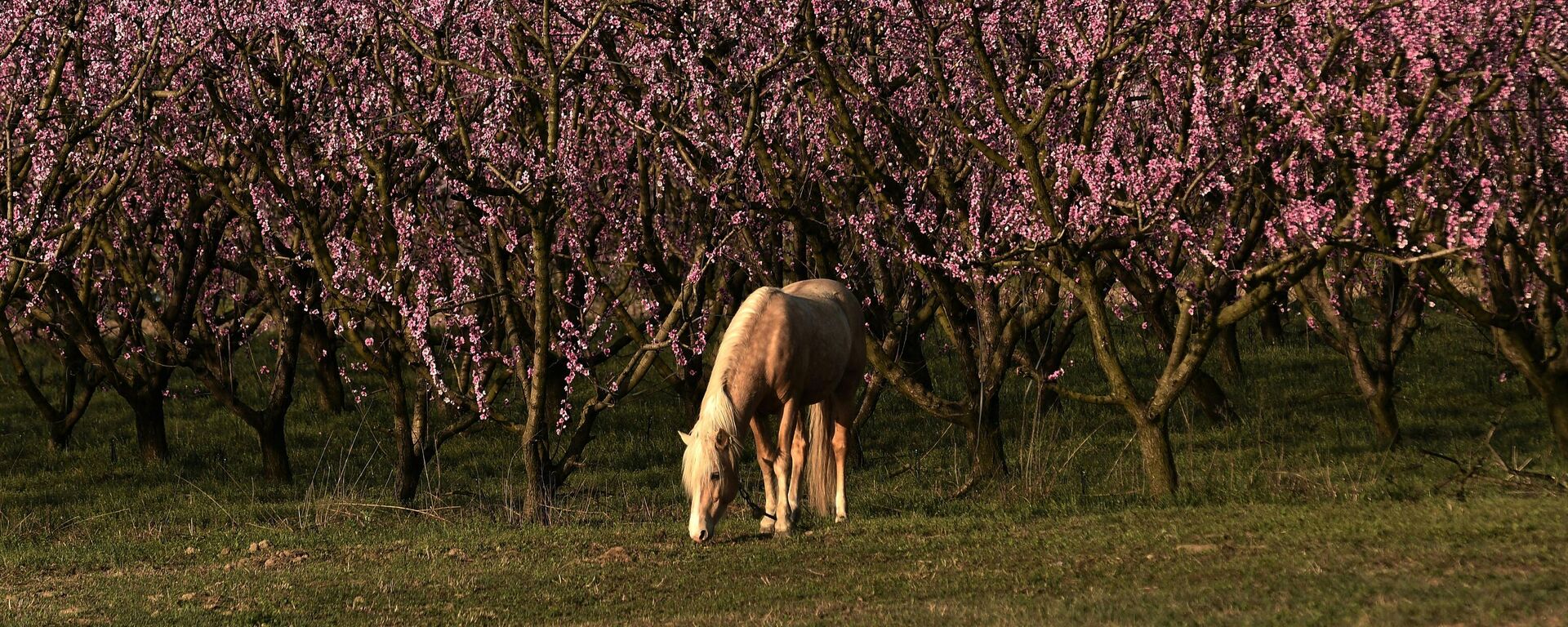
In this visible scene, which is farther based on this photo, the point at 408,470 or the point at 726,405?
the point at 408,470

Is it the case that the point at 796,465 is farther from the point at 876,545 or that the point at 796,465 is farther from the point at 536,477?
the point at 536,477

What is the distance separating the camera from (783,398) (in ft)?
42.0

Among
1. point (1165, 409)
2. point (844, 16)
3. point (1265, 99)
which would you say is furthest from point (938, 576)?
point (844, 16)

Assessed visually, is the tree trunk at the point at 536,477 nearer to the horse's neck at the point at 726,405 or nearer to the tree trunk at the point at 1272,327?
the horse's neck at the point at 726,405

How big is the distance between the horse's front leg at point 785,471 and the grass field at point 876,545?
0.29 metres

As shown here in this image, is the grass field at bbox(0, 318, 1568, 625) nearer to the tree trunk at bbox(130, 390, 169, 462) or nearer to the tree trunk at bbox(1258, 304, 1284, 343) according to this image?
the tree trunk at bbox(130, 390, 169, 462)

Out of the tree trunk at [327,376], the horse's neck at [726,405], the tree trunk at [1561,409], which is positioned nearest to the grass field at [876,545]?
the tree trunk at [1561,409]

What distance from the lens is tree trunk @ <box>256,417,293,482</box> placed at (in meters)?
19.7

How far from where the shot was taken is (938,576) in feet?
34.6

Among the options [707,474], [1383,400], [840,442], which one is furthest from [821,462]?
[1383,400]

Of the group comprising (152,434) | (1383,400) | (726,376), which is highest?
(152,434)

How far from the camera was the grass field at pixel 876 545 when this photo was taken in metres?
9.42

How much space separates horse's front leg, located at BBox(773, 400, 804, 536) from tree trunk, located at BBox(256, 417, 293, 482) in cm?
897

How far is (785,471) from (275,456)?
932cm
